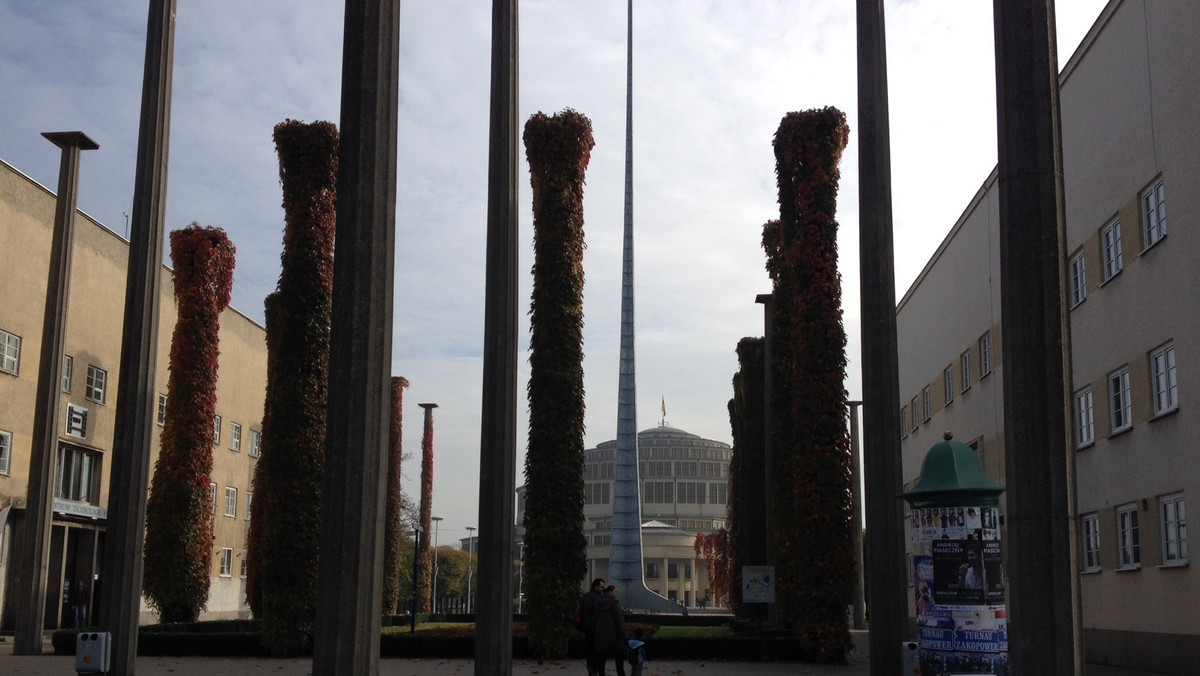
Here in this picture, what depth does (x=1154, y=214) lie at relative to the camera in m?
23.4

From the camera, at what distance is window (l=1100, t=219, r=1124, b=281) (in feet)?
83.8

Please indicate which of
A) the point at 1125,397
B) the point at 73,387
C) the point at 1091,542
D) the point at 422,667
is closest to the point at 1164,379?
the point at 1125,397

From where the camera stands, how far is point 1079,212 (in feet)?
91.5

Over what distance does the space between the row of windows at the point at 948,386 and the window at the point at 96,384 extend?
25.5m

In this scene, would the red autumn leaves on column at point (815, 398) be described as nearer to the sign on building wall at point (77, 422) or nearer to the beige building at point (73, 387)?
the beige building at point (73, 387)

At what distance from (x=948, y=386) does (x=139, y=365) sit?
105ft

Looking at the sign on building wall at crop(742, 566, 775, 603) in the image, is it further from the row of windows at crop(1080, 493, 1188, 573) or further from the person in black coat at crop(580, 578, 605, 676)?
the person in black coat at crop(580, 578, 605, 676)

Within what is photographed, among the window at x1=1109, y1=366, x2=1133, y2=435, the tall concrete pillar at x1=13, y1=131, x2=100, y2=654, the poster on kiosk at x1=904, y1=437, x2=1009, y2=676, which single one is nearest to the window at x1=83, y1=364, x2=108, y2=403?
the tall concrete pillar at x1=13, y1=131, x2=100, y2=654

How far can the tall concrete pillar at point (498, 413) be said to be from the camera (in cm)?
1641

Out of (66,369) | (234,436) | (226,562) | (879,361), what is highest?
(66,369)

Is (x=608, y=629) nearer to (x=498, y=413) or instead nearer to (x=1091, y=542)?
(x=498, y=413)

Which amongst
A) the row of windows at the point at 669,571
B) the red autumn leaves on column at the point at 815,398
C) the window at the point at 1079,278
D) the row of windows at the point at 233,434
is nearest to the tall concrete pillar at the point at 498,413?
the red autumn leaves on column at the point at 815,398

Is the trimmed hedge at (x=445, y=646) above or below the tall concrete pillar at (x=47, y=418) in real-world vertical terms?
below

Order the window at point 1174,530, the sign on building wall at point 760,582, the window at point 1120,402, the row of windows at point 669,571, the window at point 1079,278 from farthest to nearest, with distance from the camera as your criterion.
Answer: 1. the row of windows at point 669,571
2. the window at point 1079,278
3. the sign on building wall at point 760,582
4. the window at point 1120,402
5. the window at point 1174,530
